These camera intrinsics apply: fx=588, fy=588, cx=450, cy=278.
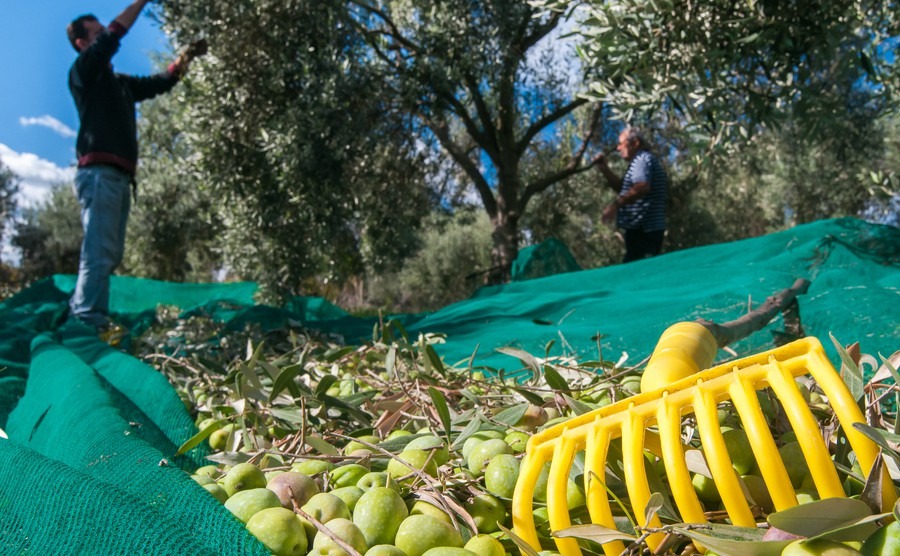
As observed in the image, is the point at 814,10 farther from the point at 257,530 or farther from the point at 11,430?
the point at 11,430

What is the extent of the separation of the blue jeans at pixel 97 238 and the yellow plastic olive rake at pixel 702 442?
480 cm

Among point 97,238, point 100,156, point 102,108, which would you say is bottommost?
point 97,238

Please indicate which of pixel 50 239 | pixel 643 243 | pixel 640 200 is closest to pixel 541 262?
pixel 643 243

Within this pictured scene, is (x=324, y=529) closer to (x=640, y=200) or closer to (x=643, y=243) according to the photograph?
(x=640, y=200)

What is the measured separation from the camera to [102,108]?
16.4 ft

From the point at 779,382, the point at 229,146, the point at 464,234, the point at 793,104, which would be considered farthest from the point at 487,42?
the point at 464,234

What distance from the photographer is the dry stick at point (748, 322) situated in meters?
1.43

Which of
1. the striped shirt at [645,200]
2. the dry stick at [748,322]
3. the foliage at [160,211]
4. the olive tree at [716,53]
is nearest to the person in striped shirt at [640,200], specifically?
the striped shirt at [645,200]

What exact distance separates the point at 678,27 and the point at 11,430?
397cm

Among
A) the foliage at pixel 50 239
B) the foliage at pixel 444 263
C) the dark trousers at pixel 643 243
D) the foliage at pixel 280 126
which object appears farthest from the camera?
the foliage at pixel 50 239

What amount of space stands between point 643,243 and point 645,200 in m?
0.52

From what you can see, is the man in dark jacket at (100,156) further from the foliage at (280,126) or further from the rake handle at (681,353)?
the rake handle at (681,353)

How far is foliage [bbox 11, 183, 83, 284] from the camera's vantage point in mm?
22062

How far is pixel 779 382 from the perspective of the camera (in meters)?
0.85
